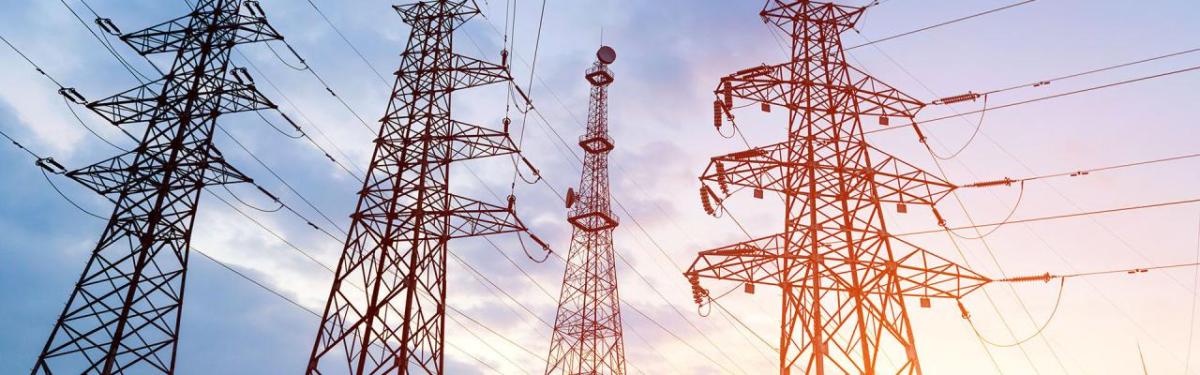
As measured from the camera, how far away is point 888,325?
18.5m

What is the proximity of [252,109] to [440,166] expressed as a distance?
19.5ft

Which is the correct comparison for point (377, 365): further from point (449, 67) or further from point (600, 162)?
point (600, 162)

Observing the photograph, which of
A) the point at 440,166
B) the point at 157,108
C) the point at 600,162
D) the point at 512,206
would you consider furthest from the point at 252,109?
the point at 600,162

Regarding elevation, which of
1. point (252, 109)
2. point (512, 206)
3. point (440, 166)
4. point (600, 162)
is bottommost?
point (512, 206)

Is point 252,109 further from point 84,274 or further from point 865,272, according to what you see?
point 865,272

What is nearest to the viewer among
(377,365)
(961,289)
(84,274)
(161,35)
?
(84,274)

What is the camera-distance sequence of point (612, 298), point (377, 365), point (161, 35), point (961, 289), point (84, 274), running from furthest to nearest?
point (612, 298) < point (161, 35) < point (961, 289) < point (377, 365) < point (84, 274)

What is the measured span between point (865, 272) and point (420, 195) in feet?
39.0

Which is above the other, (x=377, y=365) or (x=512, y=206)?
(x=512, y=206)

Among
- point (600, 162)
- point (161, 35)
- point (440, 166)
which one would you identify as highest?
point (600, 162)

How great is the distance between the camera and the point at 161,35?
22109mm

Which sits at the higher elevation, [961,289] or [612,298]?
[612,298]

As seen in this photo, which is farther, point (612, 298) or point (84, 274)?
point (612, 298)

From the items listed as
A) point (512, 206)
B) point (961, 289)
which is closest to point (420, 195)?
point (512, 206)
